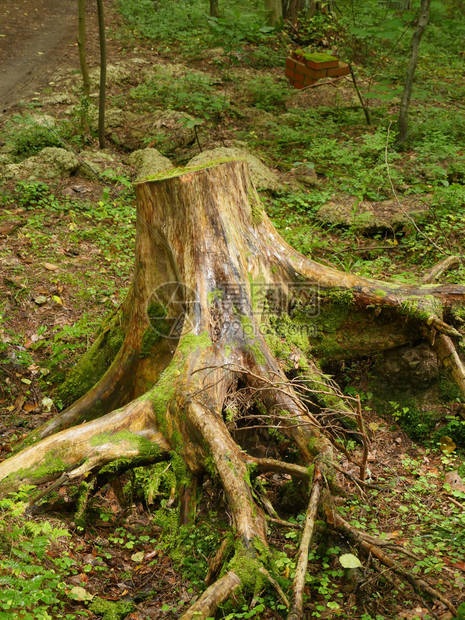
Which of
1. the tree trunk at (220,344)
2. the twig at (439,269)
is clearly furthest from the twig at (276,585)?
the twig at (439,269)

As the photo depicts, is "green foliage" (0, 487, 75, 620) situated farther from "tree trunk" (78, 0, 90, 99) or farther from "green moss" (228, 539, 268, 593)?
"tree trunk" (78, 0, 90, 99)

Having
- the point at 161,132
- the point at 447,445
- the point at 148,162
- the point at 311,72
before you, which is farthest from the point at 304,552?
the point at 311,72

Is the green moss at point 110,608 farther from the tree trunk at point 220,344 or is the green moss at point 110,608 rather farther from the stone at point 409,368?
the stone at point 409,368

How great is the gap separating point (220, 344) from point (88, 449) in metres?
1.19

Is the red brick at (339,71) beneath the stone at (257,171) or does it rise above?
above

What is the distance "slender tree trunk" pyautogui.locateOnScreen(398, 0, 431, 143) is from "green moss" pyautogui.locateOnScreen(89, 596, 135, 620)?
8.97 m

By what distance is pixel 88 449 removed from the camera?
10.8 feet

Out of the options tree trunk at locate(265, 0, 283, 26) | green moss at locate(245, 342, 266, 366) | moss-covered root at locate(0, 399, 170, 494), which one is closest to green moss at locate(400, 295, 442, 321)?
green moss at locate(245, 342, 266, 366)

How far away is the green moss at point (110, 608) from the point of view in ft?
8.40

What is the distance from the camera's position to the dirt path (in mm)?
12234

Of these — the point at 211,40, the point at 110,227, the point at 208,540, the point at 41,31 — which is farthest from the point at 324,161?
the point at 41,31

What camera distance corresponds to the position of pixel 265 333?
4.13m

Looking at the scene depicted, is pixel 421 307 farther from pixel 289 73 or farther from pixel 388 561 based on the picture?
pixel 289 73

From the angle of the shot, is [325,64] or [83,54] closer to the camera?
[83,54]
